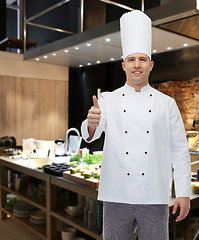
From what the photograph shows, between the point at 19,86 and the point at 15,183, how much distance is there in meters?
2.88

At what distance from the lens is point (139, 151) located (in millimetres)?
1273

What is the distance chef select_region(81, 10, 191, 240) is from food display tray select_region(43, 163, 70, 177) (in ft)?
4.60

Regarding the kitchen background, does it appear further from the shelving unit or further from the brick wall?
the shelving unit

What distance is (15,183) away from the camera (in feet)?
11.8

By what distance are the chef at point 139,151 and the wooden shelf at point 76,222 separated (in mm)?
991

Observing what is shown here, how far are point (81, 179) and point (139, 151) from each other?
1.18 m

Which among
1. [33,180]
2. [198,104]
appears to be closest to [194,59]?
[198,104]

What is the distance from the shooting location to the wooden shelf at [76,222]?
228cm

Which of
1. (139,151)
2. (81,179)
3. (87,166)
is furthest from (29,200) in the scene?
(139,151)

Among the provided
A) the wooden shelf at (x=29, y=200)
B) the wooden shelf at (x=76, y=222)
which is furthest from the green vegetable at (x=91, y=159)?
the wooden shelf at (x=29, y=200)

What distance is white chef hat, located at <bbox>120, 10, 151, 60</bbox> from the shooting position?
129 cm

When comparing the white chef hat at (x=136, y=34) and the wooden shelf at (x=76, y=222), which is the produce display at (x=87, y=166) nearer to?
the wooden shelf at (x=76, y=222)

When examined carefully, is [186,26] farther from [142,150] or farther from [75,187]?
[142,150]

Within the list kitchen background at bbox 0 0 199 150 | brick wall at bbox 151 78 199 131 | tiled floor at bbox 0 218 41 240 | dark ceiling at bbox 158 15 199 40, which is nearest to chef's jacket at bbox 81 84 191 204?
dark ceiling at bbox 158 15 199 40
